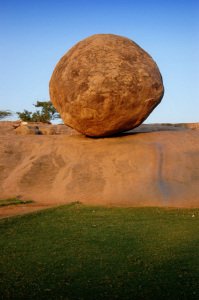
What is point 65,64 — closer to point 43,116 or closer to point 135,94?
point 135,94

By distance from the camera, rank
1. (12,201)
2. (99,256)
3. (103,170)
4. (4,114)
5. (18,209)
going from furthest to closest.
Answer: (4,114), (103,170), (12,201), (18,209), (99,256)

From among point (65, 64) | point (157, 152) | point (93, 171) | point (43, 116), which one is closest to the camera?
point (93, 171)

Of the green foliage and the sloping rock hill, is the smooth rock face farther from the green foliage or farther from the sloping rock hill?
the green foliage

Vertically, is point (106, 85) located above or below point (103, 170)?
above

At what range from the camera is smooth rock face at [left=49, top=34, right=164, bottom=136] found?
6.96 metres

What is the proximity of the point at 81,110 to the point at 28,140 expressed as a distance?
1794 mm

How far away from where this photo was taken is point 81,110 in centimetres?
716

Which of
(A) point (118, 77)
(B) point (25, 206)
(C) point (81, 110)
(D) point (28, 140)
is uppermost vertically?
(A) point (118, 77)

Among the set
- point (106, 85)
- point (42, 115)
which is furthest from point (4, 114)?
point (106, 85)

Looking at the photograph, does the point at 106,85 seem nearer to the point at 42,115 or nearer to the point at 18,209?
the point at 18,209

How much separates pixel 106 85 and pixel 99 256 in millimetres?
4711

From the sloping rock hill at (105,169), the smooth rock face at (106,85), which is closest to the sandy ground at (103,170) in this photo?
the sloping rock hill at (105,169)

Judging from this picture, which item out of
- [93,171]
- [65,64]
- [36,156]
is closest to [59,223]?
[93,171]

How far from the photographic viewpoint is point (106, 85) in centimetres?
691
